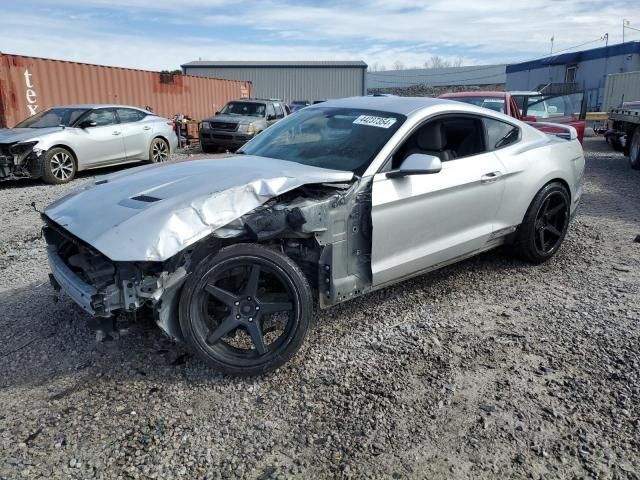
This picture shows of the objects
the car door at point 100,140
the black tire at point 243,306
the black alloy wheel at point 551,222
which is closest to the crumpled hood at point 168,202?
the black tire at point 243,306

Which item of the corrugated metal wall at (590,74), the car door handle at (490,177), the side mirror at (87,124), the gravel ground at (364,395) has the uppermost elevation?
the corrugated metal wall at (590,74)

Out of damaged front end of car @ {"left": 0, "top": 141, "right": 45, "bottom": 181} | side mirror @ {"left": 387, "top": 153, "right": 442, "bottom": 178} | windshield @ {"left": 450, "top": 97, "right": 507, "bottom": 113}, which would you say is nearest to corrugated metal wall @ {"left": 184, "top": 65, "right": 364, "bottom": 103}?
windshield @ {"left": 450, "top": 97, "right": 507, "bottom": 113}

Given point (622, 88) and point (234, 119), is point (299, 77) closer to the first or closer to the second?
point (622, 88)

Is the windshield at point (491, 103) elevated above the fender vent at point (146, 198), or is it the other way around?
the windshield at point (491, 103)

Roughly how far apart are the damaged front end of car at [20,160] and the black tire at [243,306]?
24.7 ft

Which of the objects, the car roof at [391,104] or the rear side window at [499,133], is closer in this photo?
the car roof at [391,104]

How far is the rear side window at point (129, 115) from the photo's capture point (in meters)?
11.3

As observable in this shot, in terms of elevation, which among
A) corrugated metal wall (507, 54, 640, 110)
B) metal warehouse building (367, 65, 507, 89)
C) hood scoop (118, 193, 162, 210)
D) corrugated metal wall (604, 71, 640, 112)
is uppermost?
metal warehouse building (367, 65, 507, 89)

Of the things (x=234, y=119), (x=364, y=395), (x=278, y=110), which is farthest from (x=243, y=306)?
(x=278, y=110)

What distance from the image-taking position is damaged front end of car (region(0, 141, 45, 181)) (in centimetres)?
892

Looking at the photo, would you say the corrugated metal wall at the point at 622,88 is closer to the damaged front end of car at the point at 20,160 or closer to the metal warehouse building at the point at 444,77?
the damaged front end of car at the point at 20,160

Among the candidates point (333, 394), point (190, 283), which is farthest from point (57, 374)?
point (333, 394)

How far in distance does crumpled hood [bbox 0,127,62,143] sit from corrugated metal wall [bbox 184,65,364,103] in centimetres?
3315

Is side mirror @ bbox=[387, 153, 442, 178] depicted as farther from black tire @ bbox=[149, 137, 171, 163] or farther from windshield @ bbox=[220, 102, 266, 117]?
windshield @ bbox=[220, 102, 266, 117]
